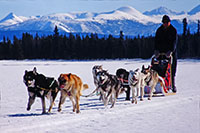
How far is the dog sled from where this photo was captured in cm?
991

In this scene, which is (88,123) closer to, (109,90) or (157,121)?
(157,121)

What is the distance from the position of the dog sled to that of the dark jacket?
0.28 m

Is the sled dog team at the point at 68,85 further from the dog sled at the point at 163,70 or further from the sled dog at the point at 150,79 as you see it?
the dog sled at the point at 163,70

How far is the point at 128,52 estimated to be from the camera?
9788cm

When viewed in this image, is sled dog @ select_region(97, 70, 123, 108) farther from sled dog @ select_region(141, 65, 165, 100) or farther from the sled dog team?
sled dog @ select_region(141, 65, 165, 100)

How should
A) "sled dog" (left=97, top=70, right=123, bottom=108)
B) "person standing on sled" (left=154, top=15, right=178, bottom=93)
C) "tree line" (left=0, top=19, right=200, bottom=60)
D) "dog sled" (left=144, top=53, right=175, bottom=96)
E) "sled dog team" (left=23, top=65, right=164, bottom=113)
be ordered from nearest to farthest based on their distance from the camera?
1. "sled dog team" (left=23, top=65, right=164, bottom=113)
2. "sled dog" (left=97, top=70, right=123, bottom=108)
3. "person standing on sled" (left=154, top=15, right=178, bottom=93)
4. "dog sled" (left=144, top=53, right=175, bottom=96)
5. "tree line" (left=0, top=19, right=200, bottom=60)

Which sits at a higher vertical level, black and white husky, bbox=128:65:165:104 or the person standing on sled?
the person standing on sled

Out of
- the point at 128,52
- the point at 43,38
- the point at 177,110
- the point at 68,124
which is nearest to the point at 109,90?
the point at 177,110

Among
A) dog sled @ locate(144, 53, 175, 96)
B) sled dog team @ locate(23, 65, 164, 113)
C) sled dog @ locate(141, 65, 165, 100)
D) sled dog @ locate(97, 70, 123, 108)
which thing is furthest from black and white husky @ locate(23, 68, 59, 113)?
dog sled @ locate(144, 53, 175, 96)

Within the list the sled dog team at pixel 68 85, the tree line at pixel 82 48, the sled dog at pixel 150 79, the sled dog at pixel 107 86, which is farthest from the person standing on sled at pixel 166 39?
the tree line at pixel 82 48

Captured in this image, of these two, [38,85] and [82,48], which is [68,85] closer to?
[38,85]

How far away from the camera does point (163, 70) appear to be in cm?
996

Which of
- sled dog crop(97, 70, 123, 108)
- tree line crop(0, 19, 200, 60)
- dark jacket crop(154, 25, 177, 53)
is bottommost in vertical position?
sled dog crop(97, 70, 123, 108)

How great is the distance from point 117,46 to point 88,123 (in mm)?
93287
